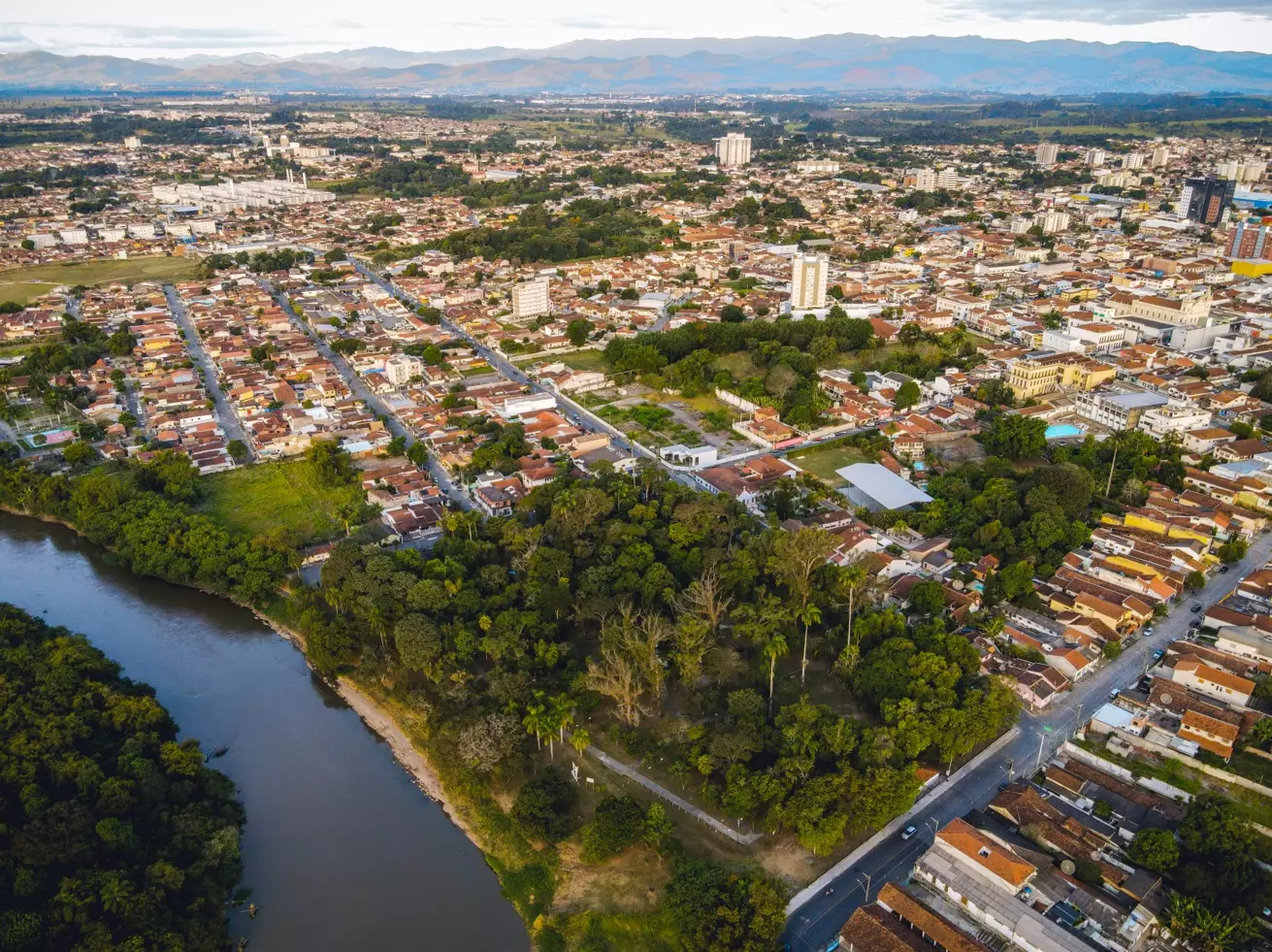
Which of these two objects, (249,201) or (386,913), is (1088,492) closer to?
(386,913)

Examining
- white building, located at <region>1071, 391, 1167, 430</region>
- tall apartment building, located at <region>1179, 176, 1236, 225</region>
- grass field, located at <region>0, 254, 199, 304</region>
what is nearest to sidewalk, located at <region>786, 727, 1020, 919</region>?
white building, located at <region>1071, 391, 1167, 430</region>

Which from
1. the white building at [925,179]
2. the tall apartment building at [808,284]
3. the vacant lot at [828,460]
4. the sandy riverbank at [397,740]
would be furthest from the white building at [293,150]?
the sandy riverbank at [397,740]

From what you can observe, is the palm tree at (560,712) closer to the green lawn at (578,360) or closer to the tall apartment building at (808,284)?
the green lawn at (578,360)

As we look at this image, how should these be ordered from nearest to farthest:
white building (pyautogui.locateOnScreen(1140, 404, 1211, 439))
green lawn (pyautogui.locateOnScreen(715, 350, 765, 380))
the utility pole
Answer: the utility pole
white building (pyautogui.locateOnScreen(1140, 404, 1211, 439))
green lawn (pyautogui.locateOnScreen(715, 350, 765, 380))

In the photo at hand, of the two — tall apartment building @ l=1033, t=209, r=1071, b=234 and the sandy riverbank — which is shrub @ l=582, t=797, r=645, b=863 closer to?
the sandy riverbank

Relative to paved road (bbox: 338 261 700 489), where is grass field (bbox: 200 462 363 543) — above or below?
below

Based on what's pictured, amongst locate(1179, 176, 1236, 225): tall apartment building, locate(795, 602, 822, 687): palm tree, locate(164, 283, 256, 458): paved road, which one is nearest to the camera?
locate(795, 602, 822, 687): palm tree

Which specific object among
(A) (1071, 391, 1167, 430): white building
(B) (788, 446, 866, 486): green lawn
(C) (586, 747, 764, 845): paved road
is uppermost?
(A) (1071, 391, 1167, 430): white building
